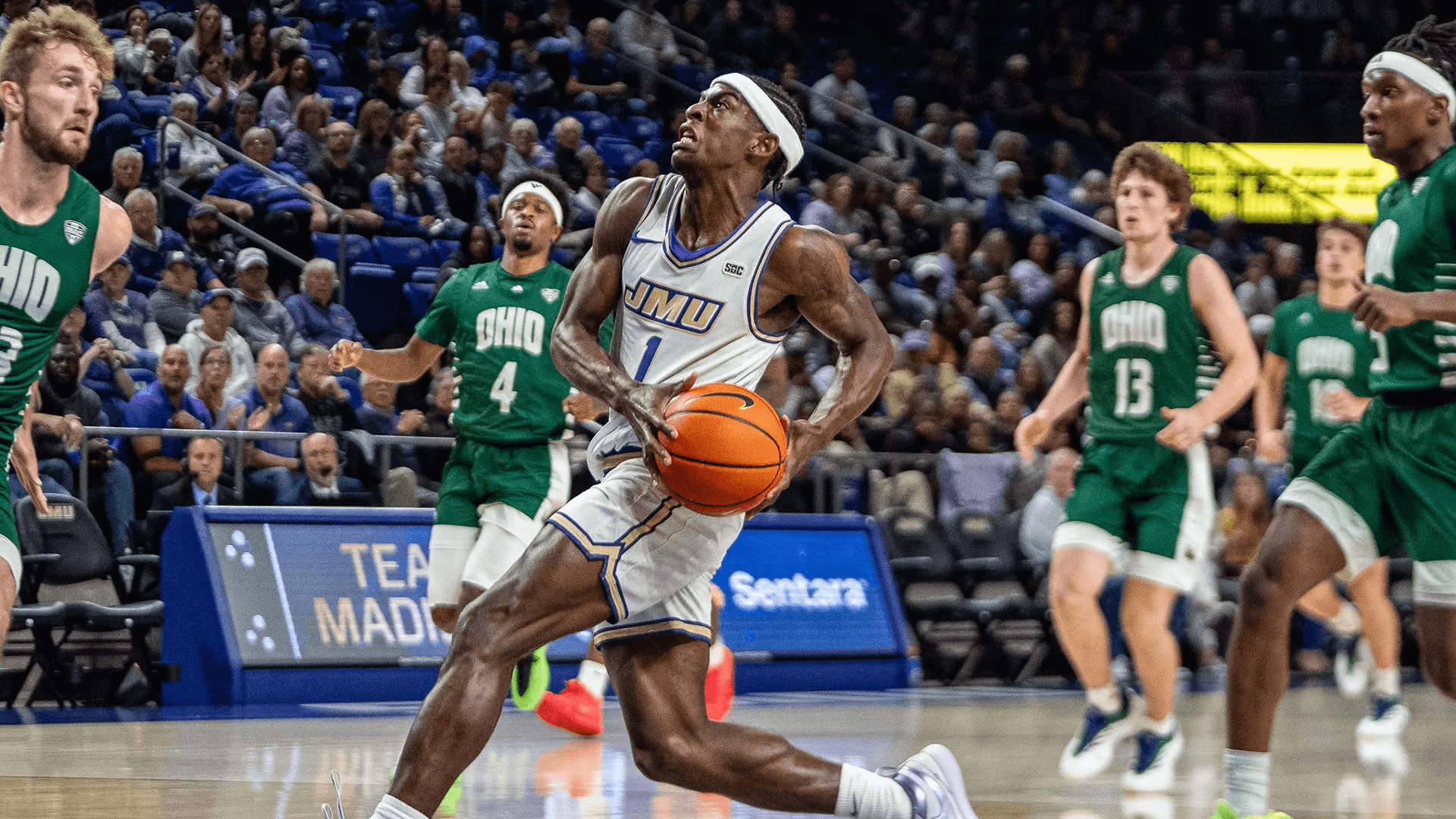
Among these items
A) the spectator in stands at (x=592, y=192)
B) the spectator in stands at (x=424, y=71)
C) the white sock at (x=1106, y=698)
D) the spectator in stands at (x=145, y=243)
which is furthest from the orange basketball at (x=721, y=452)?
the spectator in stands at (x=424, y=71)

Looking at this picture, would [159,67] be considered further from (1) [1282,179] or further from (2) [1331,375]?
(1) [1282,179]

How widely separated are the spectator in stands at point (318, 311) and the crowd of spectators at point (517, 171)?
0.8 inches

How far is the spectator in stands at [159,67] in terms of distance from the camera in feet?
49.6

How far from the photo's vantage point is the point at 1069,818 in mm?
6398

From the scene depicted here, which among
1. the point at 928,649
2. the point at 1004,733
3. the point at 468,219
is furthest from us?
the point at 468,219

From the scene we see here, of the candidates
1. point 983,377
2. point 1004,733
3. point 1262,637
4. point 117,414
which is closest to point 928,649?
point 983,377

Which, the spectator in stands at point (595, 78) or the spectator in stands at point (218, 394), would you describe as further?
the spectator in stands at point (595, 78)

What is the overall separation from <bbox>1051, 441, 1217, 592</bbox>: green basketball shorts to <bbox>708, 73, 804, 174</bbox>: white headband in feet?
11.1

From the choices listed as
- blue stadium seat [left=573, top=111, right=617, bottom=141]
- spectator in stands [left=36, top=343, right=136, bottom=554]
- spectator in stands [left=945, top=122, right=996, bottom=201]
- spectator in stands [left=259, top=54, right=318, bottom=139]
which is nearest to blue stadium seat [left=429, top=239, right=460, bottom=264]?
spectator in stands [left=259, top=54, right=318, bottom=139]

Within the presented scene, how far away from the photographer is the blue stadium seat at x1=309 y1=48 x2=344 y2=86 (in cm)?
1670

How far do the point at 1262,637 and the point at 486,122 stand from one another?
11858 millimetres

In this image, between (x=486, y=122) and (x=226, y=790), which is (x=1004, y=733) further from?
(x=486, y=122)

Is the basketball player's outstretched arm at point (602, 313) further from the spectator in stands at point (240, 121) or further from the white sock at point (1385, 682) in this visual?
the spectator in stands at point (240, 121)

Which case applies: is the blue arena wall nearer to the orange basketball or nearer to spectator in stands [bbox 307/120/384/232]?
spectator in stands [bbox 307/120/384/232]
